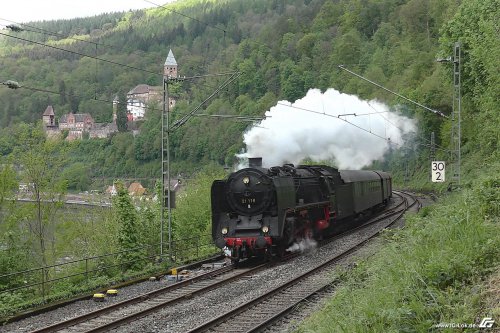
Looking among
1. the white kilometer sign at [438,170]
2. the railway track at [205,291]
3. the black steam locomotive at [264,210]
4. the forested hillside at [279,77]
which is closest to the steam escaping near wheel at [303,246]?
the black steam locomotive at [264,210]

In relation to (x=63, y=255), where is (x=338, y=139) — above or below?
above

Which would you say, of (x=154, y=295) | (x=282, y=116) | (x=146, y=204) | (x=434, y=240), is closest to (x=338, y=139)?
(x=282, y=116)

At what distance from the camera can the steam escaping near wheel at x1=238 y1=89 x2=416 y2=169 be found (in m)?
28.3

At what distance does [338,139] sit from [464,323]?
3070 centimetres

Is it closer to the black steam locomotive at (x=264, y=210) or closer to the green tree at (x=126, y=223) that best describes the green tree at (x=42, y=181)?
the green tree at (x=126, y=223)

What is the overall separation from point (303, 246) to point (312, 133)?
11467mm

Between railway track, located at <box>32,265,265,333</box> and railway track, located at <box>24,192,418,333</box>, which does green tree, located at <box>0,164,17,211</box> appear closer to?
railway track, located at <box>32,265,265,333</box>

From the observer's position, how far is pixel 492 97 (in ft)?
68.2

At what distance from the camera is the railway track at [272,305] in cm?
1094

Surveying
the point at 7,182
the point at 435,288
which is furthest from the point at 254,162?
the point at 7,182

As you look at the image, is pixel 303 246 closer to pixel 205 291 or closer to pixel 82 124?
pixel 205 291

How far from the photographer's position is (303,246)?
858 inches

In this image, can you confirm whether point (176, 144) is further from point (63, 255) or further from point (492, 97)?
point (492, 97)

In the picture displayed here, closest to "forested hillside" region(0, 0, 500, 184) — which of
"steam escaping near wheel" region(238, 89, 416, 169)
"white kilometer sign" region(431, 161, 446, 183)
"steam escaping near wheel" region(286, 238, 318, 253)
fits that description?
"white kilometer sign" region(431, 161, 446, 183)
